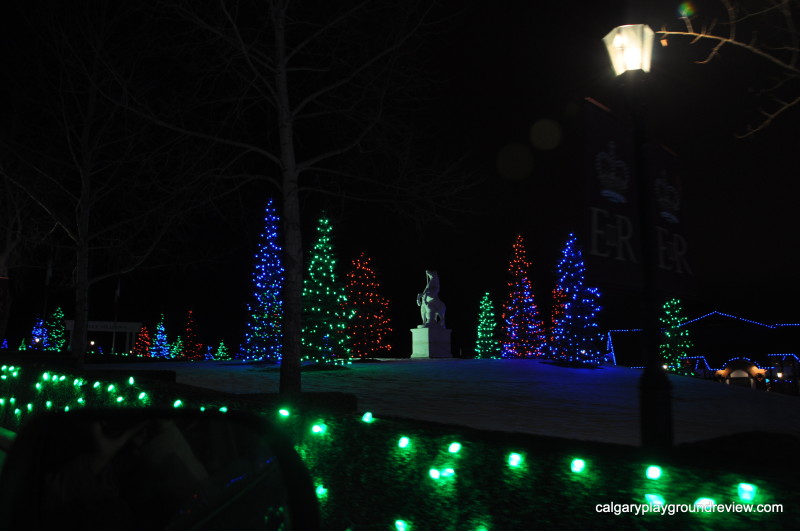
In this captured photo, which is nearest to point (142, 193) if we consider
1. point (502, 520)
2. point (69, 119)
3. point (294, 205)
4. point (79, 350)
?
point (69, 119)

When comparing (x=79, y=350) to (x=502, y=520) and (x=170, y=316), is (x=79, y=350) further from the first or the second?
(x=170, y=316)

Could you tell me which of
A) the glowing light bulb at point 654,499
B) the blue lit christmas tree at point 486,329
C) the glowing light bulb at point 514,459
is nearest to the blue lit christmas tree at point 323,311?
the blue lit christmas tree at point 486,329

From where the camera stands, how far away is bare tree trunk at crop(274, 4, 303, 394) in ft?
38.5

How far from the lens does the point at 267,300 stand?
43.6 meters

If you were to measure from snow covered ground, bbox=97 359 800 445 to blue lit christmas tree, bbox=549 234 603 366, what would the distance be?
24524 mm

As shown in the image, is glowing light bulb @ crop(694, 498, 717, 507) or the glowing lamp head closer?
glowing light bulb @ crop(694, 498, 717, 507)

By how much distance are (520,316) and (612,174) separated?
176 ft

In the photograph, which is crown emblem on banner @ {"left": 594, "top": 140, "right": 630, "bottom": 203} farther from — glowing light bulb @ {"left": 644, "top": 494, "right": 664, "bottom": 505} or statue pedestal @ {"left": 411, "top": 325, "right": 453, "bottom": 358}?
statue pedestal @ {"left": 411, "top": 325, "right": 453, "bottom": 358}

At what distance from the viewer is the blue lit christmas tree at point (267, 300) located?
42.2 m

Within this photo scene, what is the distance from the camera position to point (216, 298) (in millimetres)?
96562

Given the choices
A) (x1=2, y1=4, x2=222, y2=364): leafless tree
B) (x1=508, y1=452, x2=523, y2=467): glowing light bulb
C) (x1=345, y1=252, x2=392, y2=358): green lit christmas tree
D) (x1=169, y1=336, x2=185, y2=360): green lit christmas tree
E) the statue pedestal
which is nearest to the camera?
(x1=508, y1=452, x2=523, y2=467): glowing light bulb

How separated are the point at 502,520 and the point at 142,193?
1912 cm

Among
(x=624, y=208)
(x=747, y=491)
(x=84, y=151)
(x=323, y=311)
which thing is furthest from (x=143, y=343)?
(x=747, y=491)

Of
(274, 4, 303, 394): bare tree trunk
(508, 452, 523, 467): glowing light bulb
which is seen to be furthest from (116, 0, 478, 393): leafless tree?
(508, 452, 523, 467): glowing light bulb
